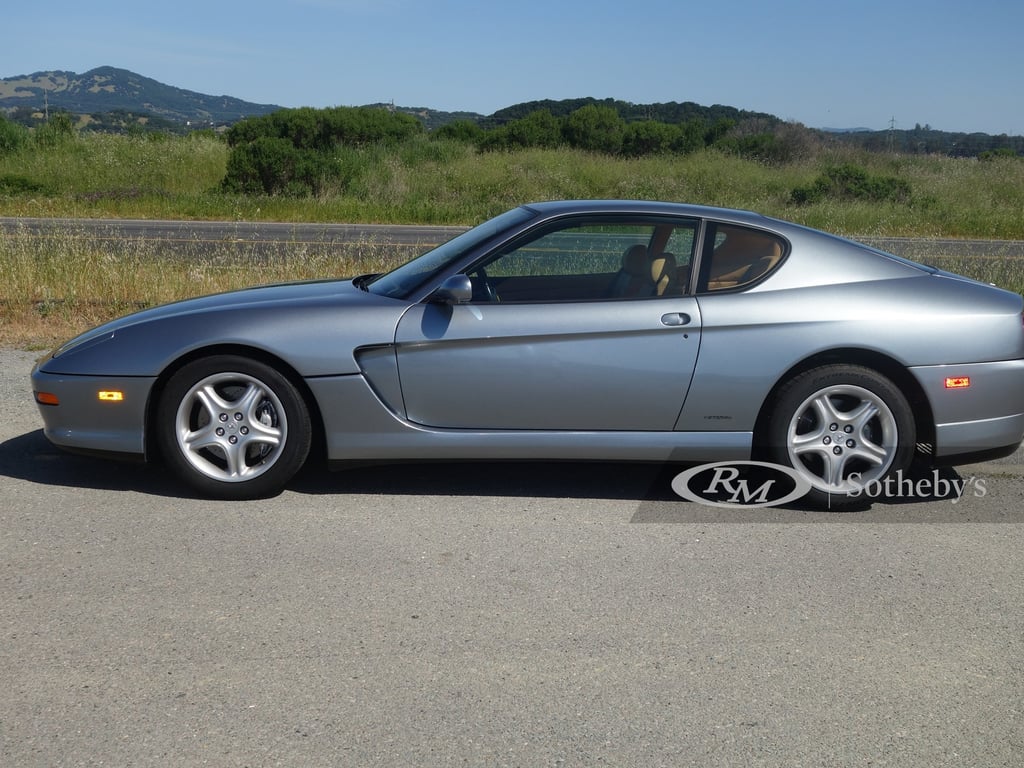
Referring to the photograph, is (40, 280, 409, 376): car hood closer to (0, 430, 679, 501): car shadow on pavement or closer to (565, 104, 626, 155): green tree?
(0, 430, 679, 501): car shadow on pavement

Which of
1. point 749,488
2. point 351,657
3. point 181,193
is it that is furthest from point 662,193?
point 351,657

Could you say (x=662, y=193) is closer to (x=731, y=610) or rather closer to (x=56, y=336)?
(x=56, y=336)

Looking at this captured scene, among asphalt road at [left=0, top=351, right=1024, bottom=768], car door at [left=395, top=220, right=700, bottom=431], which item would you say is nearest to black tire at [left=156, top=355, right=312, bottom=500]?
asphalt road at [left=0, top=351, right=1024, bottom=768]

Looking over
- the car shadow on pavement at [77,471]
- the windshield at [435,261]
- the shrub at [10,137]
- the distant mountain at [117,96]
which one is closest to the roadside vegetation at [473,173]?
the shrub at [10,137]

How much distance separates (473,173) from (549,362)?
2581cm

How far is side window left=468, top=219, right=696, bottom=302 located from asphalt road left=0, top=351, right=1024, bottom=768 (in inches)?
38.1

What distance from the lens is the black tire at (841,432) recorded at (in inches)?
193

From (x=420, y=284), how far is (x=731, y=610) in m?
2.11

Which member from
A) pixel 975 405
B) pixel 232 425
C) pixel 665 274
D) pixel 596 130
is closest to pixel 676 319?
pixel 665 274

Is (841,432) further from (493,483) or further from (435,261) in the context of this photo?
(435,261)

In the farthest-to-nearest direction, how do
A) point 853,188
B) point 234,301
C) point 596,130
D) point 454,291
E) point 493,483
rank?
point 596,130
point 853,188
point 493,483
point 234,301
point 454,291

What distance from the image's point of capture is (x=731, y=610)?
385 cm

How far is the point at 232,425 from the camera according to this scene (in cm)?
485

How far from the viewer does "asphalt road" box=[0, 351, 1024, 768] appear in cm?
296
